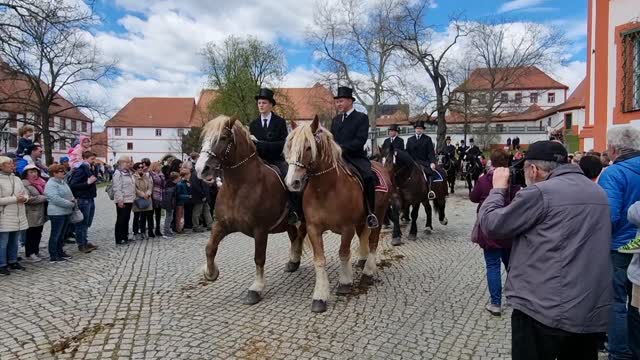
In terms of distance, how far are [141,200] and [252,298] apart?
17.7 ft

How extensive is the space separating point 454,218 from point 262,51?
39439 millimetres

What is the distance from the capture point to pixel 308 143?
5.06 meters

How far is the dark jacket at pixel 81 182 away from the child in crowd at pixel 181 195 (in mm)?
2323

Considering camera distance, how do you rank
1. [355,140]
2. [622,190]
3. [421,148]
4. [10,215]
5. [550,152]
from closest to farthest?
[550,152] < [622,190] < [355,140] < [10,215] < [421,148]

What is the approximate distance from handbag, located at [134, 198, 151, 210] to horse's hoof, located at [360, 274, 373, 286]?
5684 mm

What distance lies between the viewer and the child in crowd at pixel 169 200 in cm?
1052

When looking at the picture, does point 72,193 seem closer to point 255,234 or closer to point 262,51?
point 255,234

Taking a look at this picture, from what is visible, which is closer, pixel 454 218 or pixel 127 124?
pixel 454 218

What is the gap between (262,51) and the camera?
4806cm

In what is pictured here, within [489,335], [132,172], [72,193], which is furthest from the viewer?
[132,172]

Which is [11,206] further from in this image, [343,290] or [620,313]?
[620,313]

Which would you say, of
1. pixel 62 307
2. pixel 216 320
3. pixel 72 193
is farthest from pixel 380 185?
pixel 72 193

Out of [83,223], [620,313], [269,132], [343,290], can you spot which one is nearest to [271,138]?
[269,132]

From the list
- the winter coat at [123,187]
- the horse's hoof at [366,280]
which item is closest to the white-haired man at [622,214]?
the horse's hoof at [366,280]
